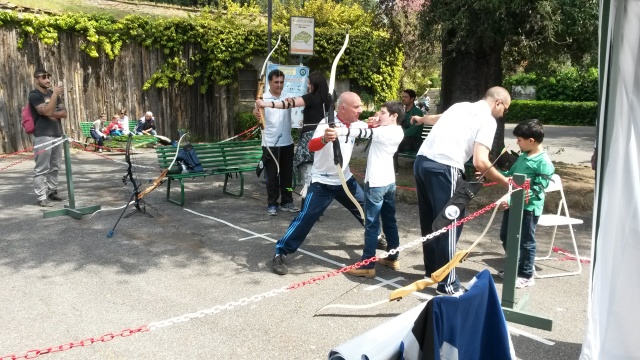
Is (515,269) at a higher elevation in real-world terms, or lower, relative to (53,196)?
higher

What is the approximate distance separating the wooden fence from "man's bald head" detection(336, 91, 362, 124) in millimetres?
11477

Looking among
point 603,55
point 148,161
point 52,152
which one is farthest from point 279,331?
point 148,161

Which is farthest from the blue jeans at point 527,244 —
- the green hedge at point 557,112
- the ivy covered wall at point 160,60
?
the green hedge at point 557,112

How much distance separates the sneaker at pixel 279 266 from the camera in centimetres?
562

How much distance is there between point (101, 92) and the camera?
15969mm

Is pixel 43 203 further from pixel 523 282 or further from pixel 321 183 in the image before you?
pixel 523 282

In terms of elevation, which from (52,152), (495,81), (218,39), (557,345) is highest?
(218,39)

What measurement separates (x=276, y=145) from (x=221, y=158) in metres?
1.53

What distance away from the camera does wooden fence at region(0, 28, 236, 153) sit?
14.1 meters

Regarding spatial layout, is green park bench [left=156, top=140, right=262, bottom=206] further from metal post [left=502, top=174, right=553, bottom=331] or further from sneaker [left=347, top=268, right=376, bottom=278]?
metal post [left=502, top=174, right=553, bottom=331]

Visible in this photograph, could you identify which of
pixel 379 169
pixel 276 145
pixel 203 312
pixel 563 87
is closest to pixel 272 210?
pixel 276 145

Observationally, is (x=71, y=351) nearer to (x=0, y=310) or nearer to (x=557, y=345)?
(x=0, y=310)

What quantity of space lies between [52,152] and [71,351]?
16.2 feet

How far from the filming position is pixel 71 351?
407 cm
